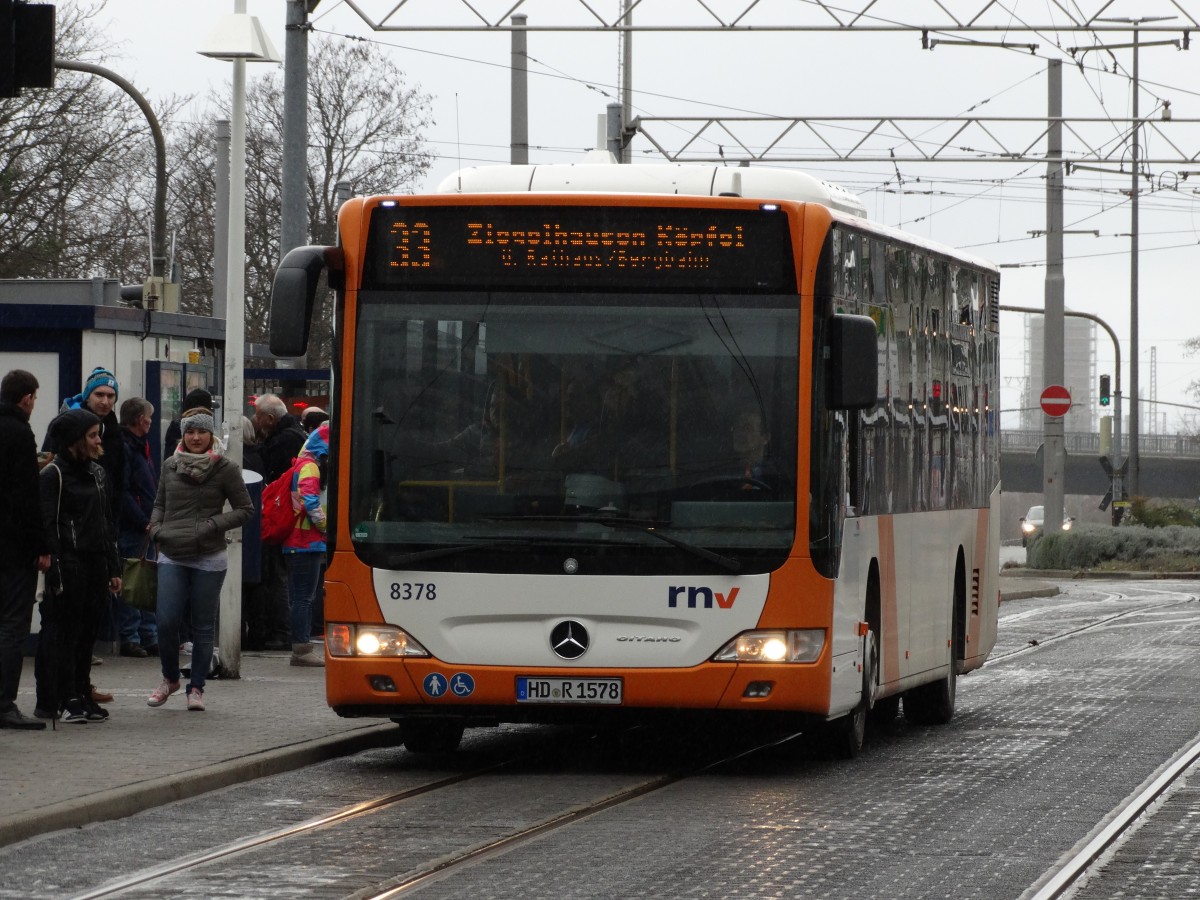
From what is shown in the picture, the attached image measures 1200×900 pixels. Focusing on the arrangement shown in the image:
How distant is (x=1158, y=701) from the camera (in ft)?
53.6

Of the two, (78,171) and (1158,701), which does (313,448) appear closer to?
(1158,701)

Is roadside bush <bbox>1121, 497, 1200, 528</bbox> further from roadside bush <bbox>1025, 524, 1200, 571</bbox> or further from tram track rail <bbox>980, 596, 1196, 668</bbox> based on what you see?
tram track rail <bbox>980, 596, 1196, 668</bbox>

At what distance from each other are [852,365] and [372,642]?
259 centimetres

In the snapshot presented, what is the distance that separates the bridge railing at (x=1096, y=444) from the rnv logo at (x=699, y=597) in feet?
250

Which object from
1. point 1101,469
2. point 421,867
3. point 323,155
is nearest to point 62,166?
point 323,155

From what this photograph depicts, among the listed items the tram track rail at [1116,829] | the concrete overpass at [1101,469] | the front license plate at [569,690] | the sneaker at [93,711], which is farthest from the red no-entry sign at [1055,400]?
the concrete overpass at [1101,469]

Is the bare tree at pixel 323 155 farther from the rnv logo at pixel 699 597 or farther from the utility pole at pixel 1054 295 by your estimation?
the rnv logo at pixel 699 597

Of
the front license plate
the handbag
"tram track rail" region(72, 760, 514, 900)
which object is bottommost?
"tram track rail" region(72, 760, 514, 900)

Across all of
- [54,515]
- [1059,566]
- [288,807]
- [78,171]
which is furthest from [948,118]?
[288,807]

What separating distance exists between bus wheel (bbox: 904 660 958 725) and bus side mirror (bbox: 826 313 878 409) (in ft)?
12.9

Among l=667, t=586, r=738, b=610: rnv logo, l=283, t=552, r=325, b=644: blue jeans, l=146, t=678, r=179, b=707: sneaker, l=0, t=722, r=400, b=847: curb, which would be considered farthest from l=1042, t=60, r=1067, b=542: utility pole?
l=667, t=586, r=738, b=610: rnv logo

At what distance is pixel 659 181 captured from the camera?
12109 millimetres

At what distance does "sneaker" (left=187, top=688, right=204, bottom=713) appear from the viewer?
13602 mm

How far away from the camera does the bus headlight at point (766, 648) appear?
11.1m
